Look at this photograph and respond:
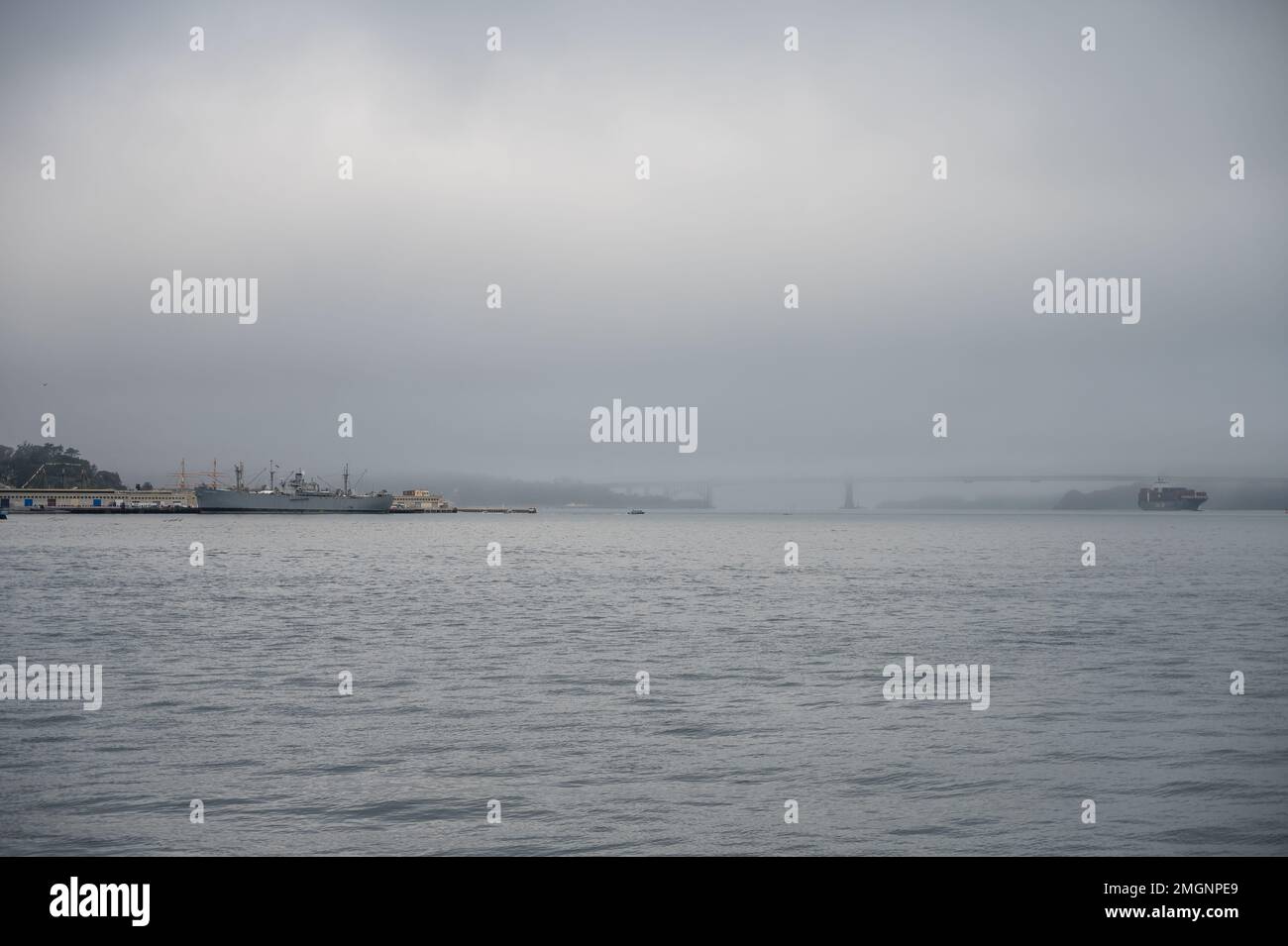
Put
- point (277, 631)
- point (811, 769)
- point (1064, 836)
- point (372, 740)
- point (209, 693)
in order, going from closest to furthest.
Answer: point (1064, 836)
point (811, 769)
point (372, 740)
point (209, 693)
point (277, 631)

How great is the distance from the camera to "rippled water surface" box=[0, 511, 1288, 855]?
13477mm

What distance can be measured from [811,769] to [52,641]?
27041mm

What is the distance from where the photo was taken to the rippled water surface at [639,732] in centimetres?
1348

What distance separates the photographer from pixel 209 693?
2377 centimetres

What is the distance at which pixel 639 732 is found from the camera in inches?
764
